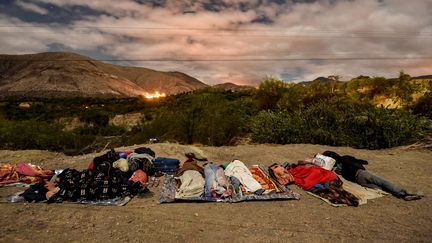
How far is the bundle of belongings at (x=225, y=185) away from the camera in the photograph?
21.1ft

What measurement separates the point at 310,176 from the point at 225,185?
7.75 ft

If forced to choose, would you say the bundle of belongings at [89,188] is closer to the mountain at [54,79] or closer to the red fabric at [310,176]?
the red fabric at [310,176]

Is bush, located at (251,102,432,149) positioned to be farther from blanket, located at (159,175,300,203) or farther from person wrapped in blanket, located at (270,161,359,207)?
blanket, located at (159,175,300,203)

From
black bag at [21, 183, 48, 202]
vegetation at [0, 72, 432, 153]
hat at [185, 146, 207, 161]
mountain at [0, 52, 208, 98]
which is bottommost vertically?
black bag at [21, 183, 48, 202]

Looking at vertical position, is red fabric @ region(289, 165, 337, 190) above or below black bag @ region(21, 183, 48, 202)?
above

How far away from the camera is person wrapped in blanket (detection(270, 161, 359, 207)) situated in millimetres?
6422

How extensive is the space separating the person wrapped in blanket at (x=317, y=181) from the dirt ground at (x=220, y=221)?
0.23 m

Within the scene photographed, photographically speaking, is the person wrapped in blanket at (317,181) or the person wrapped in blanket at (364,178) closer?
the person wrapped in blanket at (317,181)

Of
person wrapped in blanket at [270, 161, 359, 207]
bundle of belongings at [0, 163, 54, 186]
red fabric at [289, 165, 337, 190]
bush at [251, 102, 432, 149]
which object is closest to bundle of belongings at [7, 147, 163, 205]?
bundle of belongings at [0, 163, 54, 186]

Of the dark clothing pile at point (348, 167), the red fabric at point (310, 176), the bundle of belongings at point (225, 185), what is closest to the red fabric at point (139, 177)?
the bundle of belongings at point (225, 185)

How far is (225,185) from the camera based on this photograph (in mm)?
6688

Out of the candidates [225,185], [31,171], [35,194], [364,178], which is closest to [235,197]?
[225,185]

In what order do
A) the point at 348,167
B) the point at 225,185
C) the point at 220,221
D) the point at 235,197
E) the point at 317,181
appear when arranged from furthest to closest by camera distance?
1. the point at 348,167
2. the point at 317,181
3. the point at 225,185
4. the point at 235,197
5. the point at 220,221

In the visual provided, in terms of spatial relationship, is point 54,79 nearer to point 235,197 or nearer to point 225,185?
point 225,185
